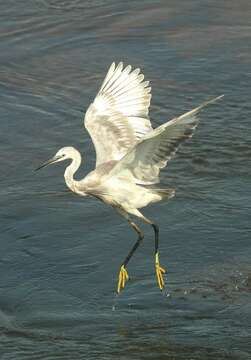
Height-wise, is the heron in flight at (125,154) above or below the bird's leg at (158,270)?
above

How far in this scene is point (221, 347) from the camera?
7379mm

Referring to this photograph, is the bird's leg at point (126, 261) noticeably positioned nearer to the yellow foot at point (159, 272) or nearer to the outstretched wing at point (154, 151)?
the yellow foot at point (159, 272)

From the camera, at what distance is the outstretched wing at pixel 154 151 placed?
735cm

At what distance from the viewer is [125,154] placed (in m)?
8.23

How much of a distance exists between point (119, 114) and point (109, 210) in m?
1.13

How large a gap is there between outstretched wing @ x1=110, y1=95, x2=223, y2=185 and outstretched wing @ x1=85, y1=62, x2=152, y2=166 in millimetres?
525

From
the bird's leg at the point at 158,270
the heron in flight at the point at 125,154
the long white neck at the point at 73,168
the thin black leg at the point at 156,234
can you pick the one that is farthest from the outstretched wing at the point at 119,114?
the bird's leg at the point at 158,270

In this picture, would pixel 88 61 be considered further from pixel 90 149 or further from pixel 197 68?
pixel 90 149

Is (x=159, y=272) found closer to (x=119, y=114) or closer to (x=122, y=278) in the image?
(x=122, y=278)

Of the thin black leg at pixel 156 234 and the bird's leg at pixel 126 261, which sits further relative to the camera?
the thin black leg at pixel 156 234

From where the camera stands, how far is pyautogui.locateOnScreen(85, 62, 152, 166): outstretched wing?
29.4 feet

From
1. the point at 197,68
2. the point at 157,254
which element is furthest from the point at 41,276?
the point at 197,68

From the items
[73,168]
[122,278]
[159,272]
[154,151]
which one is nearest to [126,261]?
[122,278]

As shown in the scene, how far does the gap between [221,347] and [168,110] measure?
196 inches
